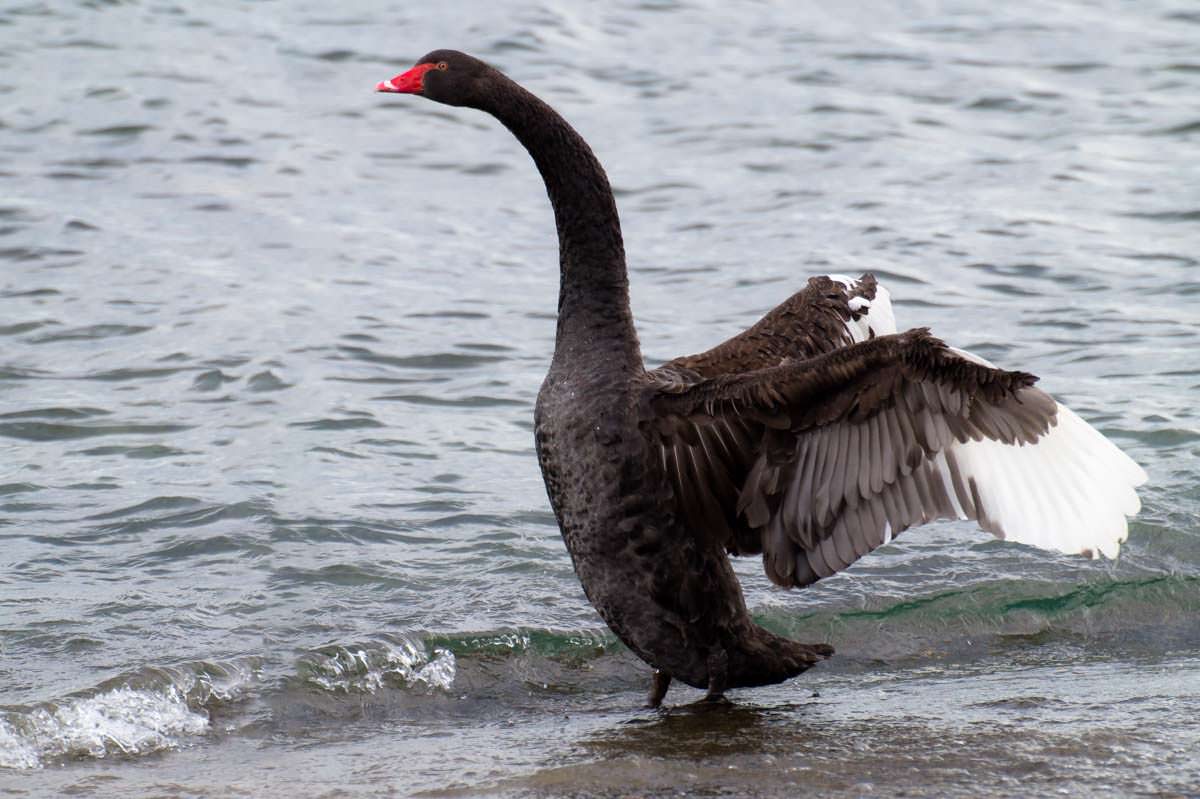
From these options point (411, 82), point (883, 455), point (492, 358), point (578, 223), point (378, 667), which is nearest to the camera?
point (883, 455)

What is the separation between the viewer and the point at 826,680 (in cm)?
574

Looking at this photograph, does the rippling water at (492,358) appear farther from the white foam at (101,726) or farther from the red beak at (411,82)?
the red beak at (411,82)

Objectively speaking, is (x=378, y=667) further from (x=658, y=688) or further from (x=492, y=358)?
(x=492, y=358)

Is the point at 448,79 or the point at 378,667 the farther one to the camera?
the point at 378,667

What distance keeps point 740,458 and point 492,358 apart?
425 cm

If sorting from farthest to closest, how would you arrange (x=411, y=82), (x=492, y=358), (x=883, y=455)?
(x=492, y=358) < (x=411, y=82) < (x=883, y=455)

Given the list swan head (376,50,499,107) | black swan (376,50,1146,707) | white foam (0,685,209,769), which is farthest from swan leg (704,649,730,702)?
swan head (376,50,499,107)

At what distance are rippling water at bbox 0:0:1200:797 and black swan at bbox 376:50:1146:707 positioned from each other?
41 cm

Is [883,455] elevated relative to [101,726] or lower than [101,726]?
elevated

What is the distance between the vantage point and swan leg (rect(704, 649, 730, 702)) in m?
5.28

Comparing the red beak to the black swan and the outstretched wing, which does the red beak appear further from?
the outstretched wing

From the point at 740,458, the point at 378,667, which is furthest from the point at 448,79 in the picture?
the point at 378,667

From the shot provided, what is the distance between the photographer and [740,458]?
507 centimetres

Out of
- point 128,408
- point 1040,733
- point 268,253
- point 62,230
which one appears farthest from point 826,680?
point 62,230
